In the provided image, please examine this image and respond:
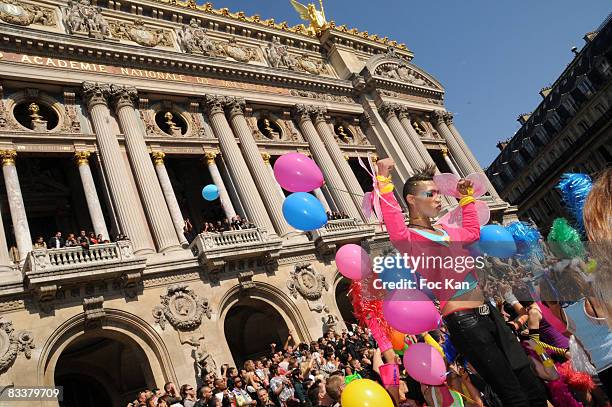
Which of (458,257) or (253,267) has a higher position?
(253,267)

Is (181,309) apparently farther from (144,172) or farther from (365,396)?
(365,396)

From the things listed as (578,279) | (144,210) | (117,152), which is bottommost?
(578,279)

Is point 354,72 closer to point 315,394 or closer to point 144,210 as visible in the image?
point 144,210

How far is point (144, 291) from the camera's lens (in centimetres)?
1438

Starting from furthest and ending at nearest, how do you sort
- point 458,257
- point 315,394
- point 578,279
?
point 315,394 → point 458,257 → point 578,279

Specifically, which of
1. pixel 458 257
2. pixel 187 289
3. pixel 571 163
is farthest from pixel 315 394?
pixel 571 163

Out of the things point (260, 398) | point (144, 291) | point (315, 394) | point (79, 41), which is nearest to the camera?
point (315, 394)

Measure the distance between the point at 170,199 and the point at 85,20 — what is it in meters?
9.43

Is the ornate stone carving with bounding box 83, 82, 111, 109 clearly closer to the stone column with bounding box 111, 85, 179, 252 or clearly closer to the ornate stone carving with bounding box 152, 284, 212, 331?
the stone column with bounding box 111, 85, 179, 252

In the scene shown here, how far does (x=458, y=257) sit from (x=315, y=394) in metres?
5.50

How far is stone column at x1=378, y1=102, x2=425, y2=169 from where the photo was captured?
90.0 feet

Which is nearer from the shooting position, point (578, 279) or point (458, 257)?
point (578, 279)

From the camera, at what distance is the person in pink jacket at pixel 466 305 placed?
4082 millimetres

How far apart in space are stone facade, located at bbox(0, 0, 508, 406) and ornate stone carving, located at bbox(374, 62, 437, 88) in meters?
5.07
